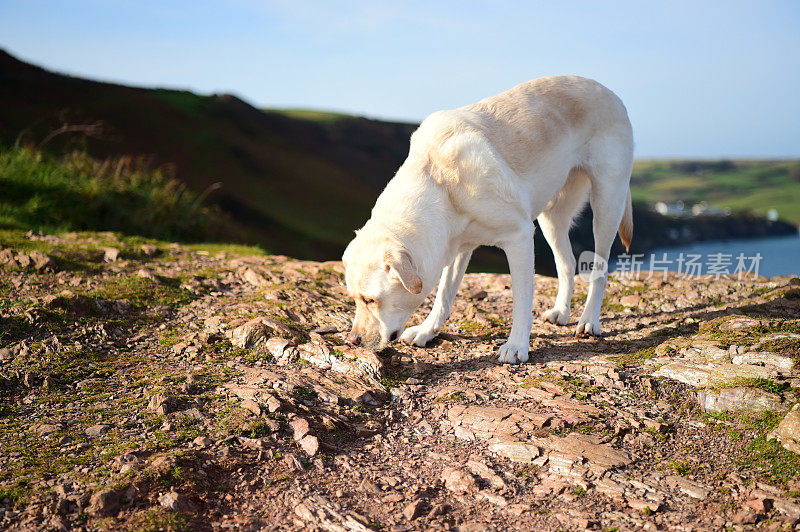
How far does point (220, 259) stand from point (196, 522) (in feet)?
22.5

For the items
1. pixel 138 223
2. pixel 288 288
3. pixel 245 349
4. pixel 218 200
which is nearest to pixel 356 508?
pixel 245 349

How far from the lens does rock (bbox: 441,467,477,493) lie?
4117 millimetres

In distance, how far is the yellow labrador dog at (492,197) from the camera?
5.52 metres

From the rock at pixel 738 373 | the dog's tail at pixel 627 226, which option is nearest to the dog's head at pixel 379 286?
the rock at pixel 738 373

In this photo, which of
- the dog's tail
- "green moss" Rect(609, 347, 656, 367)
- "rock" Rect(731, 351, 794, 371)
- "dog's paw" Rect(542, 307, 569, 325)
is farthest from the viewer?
the dog's tail

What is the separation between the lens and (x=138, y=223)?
14.2 m

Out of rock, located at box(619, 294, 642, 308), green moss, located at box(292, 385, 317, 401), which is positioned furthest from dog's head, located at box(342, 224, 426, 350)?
rock, located at box(619, 294, 642, 308)

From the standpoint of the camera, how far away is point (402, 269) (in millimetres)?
5242

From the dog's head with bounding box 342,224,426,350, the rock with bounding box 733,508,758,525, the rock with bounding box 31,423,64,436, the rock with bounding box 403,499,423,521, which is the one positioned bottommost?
the rock with bounding box 31,423,64,436

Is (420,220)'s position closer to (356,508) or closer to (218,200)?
(356,508)

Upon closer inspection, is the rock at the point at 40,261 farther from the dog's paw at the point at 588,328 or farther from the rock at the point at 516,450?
the dog's paw at the point at 588,328

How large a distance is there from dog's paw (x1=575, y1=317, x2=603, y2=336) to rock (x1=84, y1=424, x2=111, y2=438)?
5030mm

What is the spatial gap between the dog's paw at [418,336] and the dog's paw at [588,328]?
5.82ft

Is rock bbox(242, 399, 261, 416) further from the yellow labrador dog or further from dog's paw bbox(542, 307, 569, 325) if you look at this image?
dog's paw bbox(542, 307, 569, 325)
